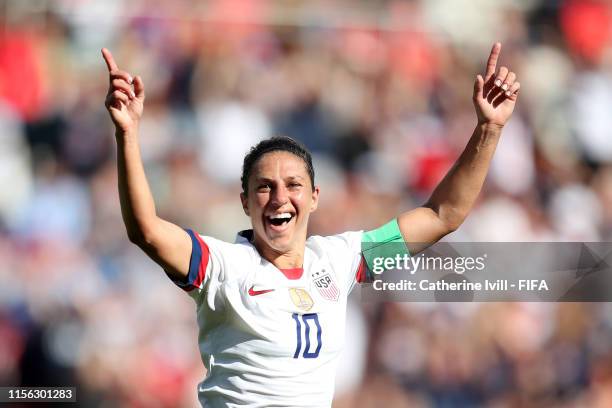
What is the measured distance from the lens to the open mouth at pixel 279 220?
9.96 ft

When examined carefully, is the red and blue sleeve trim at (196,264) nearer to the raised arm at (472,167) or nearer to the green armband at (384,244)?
the green armband at (384,244)

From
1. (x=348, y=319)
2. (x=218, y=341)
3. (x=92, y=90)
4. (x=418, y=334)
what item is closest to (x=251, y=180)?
(x=218, y=341)

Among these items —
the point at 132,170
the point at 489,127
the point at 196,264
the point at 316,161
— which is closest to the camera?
the point at 132,170

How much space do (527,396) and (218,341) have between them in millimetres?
3806

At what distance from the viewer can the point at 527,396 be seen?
6.15 metres

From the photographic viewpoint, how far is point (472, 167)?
3326 mm

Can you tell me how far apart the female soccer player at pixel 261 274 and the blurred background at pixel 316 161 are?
9.08ft

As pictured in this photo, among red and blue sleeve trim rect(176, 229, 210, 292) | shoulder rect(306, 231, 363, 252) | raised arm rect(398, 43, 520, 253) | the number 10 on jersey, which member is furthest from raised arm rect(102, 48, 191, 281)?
raised arm rect(398, 43, 520, 253)

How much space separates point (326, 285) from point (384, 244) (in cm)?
36

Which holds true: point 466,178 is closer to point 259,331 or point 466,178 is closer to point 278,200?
point 278,200

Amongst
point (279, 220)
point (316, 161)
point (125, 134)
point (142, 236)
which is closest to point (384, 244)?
point (279, 220)

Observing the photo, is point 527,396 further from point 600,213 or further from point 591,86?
point 591,86

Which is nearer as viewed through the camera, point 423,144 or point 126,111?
point 126,111

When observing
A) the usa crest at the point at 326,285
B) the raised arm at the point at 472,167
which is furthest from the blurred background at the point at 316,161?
the usa crest at the point at 326,285
